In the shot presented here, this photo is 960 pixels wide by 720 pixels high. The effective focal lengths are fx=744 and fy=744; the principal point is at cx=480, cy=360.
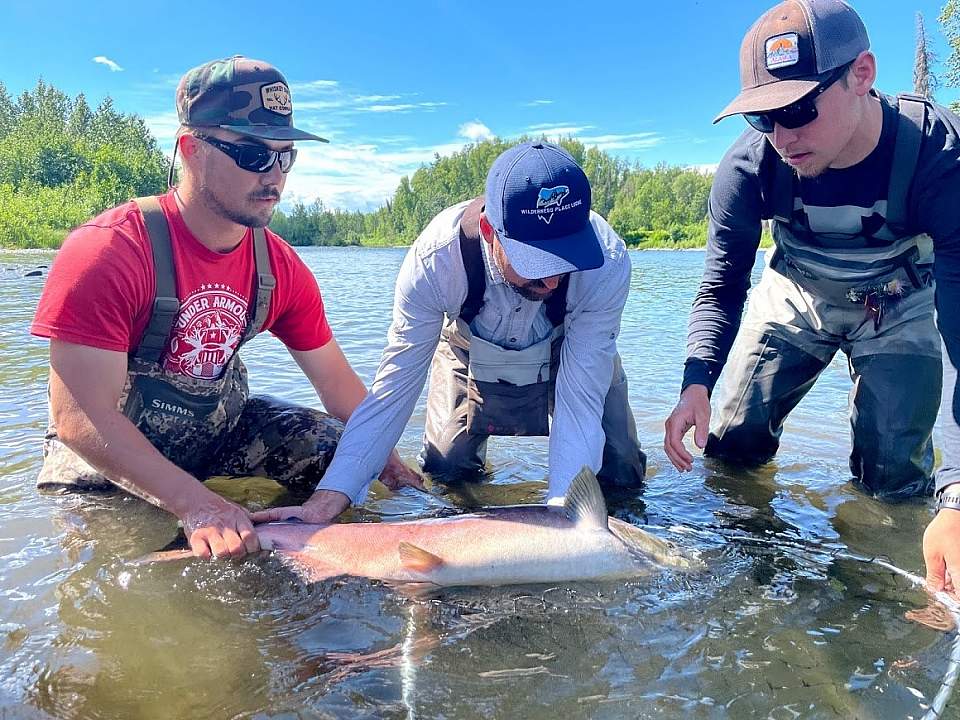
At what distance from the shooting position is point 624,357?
9.69m

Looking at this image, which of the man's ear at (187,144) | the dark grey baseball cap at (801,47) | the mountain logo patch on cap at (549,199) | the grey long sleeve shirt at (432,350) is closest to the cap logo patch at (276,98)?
the man's ear at (187,144)

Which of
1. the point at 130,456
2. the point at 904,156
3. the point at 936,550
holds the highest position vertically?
Answer: the point at 904,156

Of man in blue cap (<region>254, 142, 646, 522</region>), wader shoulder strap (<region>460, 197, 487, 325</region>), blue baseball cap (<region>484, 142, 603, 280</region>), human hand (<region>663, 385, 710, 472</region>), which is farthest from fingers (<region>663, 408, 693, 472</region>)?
wader shoulder strap (<region>460, 197, 487, 325</region>)

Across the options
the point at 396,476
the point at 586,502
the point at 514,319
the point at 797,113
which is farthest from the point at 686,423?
the point at 396,476

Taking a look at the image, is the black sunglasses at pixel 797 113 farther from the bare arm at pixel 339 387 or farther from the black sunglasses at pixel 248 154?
the bare arm at pixel 339 387

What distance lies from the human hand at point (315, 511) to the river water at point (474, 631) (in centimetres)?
22

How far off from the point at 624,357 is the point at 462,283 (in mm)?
6478

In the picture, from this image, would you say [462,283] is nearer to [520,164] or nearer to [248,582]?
[520,164]

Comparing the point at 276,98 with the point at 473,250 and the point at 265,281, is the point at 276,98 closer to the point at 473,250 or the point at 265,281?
the point at 265,281

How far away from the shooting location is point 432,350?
3590mm

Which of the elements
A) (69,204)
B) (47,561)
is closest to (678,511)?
(47,561)

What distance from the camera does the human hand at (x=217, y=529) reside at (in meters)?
2.95

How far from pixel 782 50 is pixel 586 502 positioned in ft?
6.54

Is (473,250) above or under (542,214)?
under
